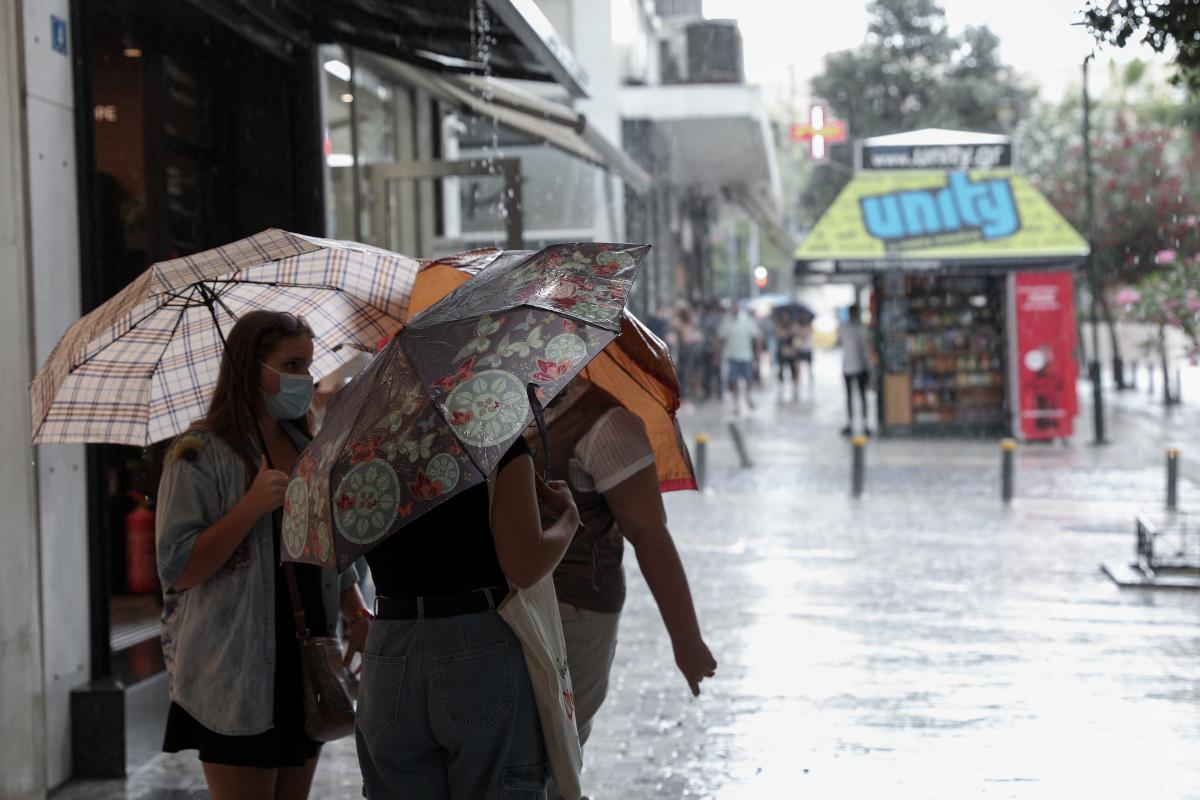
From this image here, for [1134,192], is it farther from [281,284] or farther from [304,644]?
[304,644]

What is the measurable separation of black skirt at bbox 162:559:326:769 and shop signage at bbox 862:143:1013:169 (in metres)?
18.5

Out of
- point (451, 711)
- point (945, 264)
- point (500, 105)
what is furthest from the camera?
point (945, 264)

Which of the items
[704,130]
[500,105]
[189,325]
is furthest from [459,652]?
[704,130]

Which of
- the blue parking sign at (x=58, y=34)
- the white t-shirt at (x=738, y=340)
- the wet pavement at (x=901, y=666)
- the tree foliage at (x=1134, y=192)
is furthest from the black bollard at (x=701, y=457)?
the tree foliage at (x=1134, y=192)

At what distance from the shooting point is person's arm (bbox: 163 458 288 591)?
3783mm

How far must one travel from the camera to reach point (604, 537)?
4047mm

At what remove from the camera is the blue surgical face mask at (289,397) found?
3975mm

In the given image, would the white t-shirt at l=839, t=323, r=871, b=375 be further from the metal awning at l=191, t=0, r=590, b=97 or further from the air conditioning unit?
the metal awning at l=191, t=0, r=590, b=97

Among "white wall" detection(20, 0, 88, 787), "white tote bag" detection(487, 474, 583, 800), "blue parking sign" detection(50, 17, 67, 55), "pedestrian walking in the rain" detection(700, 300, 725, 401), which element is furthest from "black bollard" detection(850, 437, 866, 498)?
"pedestrian walking in the rain" detection(700, 300, 725, 401)

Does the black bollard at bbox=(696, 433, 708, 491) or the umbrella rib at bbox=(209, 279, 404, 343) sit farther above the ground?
the umbrella rib at bbox=(209, 279, 404, 343)

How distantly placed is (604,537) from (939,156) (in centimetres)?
1836

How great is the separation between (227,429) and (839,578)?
22.8ft

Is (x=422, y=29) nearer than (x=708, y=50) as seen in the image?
Yes

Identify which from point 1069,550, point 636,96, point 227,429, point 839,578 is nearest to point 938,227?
point 636,96
